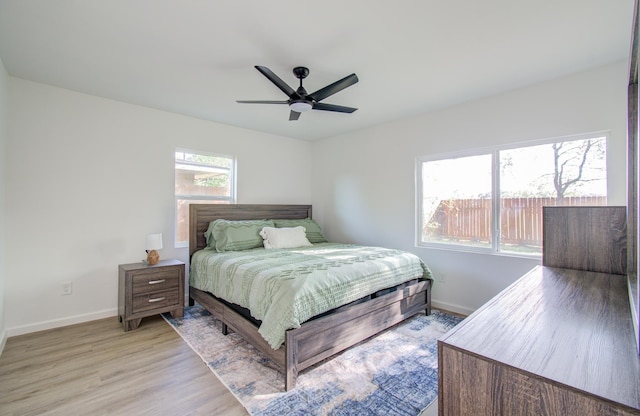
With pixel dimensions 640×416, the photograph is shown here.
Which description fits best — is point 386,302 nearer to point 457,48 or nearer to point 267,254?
point 267,254

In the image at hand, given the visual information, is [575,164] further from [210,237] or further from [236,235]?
[210,237]

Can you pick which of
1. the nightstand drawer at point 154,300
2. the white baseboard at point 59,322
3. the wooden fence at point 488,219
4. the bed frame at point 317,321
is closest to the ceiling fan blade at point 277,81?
the bed frame at point 317,321

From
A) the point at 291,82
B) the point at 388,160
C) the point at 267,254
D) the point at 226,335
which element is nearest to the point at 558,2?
the point at 291,82

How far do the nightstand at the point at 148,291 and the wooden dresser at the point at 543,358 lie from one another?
Answer: 3.20 meters

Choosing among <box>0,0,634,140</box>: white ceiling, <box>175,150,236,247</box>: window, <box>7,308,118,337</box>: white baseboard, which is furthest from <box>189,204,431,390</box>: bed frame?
<box>0,0,634,140</box>: white ceiling

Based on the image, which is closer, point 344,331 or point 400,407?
point 400,407

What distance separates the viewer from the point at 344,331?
7.84 ft

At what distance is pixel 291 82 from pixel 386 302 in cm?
236

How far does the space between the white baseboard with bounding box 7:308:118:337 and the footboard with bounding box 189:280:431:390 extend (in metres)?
1.12

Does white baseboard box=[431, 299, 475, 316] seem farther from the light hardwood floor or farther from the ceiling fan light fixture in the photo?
the ceiling fan light fixture

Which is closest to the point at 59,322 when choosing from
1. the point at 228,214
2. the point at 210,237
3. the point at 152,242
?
the point at 152,242

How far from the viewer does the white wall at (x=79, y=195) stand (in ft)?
9.27

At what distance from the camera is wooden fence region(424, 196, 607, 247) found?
9.58 feet

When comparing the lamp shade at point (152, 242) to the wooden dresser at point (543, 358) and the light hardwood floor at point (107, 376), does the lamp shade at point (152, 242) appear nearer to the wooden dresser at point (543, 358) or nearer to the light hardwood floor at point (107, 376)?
the light hardwood floor at point (107, 376)
